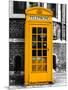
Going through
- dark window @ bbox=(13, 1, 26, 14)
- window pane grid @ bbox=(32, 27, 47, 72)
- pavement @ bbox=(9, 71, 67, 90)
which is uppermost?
dark window @ bbox=(13, 1, 26, 14)

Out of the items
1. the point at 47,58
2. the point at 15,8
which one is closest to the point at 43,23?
the point at 47,58

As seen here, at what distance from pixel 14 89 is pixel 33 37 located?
40.9 inches

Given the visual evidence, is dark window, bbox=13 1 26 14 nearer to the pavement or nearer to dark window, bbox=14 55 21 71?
dark window, bbox=14 55 21 71

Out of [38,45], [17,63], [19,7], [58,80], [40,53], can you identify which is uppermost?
[19,7]

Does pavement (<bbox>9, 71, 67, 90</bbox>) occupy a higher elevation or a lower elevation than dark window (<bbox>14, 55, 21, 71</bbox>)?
lower

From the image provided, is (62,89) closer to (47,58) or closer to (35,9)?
(47,58)

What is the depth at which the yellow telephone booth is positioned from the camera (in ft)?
20.6

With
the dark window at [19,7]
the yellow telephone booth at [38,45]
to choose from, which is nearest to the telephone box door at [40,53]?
the yellow telephone booth at [38,45]

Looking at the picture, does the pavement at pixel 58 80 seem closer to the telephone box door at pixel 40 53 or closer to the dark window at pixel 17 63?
the telephone box door at pixel 40 53

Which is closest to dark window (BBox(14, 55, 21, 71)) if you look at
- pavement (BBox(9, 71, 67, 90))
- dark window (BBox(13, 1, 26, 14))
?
pavement (BBox(9, 71, 67, 90))

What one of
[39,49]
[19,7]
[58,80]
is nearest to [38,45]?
[39,49]

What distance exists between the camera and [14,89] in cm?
593

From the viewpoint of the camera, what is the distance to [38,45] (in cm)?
638

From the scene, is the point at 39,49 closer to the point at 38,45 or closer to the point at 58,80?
the point at 38,45
